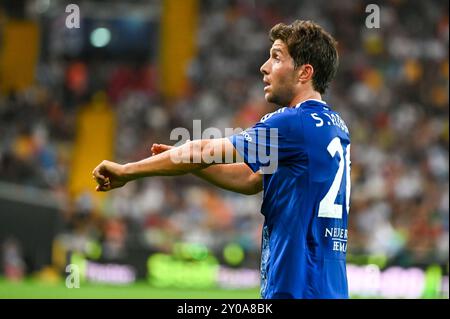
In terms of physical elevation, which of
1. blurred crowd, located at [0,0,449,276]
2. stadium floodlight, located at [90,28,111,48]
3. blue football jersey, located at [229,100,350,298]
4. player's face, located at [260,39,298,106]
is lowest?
blue football jersey, located at [229,100,350,298]

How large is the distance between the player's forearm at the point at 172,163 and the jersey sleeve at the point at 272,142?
0.19 metres

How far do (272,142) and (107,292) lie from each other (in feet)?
30.7

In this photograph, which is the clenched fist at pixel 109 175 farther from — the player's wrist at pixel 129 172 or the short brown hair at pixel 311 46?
the short brown hair at pixel 311 46

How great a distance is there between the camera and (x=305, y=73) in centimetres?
448

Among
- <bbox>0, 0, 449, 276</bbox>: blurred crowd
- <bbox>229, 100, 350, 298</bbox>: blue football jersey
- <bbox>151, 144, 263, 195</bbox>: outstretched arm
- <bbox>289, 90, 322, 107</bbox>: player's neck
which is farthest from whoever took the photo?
<bbox>0, 0, 449, 276</bbox>: blurred crowd

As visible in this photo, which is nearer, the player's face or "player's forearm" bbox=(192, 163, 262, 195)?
the player's face

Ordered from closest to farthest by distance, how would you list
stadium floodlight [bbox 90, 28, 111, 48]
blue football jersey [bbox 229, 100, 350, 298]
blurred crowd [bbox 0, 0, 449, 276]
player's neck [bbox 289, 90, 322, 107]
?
1. blue football jersey [bbox 229, 100, 350, 298]
2. player's neck [bbox 289, 90, 322, 107]
3. blurred crowd [bbox 0, 0, 449, 276]
4. stadium floodlight [bbox 90, 28, 111, 48]

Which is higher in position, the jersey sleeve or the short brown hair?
the short brown hair

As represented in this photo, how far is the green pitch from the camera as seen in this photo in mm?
12016

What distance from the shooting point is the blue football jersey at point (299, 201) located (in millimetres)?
4266

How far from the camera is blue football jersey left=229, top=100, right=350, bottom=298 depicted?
14.0 ft

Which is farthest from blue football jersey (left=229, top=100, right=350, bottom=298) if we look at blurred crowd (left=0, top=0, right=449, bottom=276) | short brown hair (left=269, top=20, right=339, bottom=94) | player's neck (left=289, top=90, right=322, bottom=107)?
blurred crowd (left=0, top=0, right=449, bottom=276)

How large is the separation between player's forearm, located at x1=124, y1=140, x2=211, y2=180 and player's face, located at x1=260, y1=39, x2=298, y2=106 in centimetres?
44

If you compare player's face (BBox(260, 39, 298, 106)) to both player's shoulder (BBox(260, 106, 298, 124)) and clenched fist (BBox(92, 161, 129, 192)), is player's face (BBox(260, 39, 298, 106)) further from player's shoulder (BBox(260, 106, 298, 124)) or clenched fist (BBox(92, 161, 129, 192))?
Answer: clenched fist (BBox(92, 161, 129, 192))
